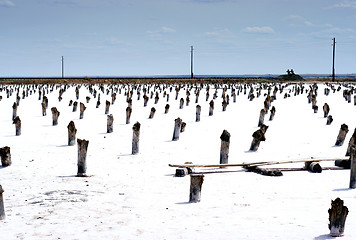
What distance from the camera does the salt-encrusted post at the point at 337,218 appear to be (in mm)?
7023

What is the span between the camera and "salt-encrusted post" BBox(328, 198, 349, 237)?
7023mm

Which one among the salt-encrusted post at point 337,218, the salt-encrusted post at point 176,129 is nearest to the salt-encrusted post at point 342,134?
the salt-encrusted post at point 176,129

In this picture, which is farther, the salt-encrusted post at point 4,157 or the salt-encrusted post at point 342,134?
the salt-encrusted post at point 342,134

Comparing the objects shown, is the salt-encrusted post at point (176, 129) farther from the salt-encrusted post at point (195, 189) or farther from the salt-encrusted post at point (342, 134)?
the salt-encrusted post at point (195, 189)

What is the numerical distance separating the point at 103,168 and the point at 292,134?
909 cm

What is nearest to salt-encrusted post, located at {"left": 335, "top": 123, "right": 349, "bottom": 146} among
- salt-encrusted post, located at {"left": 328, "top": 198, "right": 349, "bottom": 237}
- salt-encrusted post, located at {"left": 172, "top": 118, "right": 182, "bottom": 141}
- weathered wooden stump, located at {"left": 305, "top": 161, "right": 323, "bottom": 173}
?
weathered wooden stump, located at {"left": 305, "top": 161, "right": 323, "bottom": 173}

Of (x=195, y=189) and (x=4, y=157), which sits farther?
(x=4, y=157)

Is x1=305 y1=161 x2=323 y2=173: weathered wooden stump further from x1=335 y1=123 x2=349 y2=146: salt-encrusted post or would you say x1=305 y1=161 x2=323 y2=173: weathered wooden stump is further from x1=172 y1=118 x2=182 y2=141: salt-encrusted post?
x1=172 y1=118 x2=182 y2=141: salt-encrusted post

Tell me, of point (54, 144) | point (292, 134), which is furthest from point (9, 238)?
point (292, 134)

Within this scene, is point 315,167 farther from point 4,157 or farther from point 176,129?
point 4,157

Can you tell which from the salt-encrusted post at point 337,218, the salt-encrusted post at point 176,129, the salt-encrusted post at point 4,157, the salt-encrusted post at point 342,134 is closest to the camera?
the salt-encrusted post at point 337,218

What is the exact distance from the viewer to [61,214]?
28.3 feet

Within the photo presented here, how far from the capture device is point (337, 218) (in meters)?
7.14

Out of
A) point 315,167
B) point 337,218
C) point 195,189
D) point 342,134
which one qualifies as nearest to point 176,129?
point 342,134
